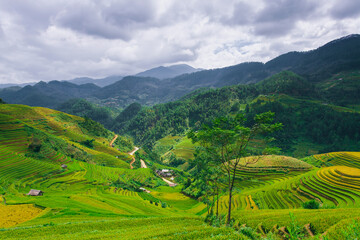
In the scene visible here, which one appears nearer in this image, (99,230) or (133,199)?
(99,230)

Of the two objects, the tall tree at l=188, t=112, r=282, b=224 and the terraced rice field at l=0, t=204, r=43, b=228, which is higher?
the tall tree at l=188, t=112, r=282, b=224

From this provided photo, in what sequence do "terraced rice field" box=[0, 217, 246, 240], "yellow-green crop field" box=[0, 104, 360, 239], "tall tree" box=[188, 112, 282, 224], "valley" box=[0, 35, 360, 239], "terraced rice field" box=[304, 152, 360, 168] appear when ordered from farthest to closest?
"terraced rice field" box=[304, 152, 360, 168] < "tall tree" box=[188, 112, 282, 224] < "valley" box=[0, 35, 360, 239] < "yellow-green crop field" box=[0, 104, 360, 239] < "terraced rice field" box=[0, 217, 246, 240]

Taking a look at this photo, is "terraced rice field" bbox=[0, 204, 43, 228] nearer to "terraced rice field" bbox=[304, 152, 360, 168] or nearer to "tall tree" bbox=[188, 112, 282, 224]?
"tall tree" bbox=[188, 112, 282, 224]

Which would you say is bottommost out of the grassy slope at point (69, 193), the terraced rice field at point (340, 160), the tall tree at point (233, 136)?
the terraced rice field at point (340, 160)

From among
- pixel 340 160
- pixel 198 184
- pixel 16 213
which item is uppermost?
pixel 16 213

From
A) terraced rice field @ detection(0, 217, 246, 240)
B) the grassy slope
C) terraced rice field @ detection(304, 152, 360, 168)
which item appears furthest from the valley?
terraced rice field @ detection(304, 152, 360, 168)

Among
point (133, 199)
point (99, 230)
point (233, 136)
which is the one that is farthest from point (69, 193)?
point (233, 136)

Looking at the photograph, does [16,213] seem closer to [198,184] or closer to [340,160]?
[198,184]

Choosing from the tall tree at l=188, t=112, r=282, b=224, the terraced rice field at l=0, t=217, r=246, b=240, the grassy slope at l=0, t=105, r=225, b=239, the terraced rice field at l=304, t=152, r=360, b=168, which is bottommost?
the terraced rice field at l=304, t=152, r=360, b=168

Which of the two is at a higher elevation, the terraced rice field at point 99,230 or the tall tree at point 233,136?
the tall tree at point 233,136

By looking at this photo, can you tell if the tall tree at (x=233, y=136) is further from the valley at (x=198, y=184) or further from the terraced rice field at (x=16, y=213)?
the terraced rice field at (x=16, y=213)

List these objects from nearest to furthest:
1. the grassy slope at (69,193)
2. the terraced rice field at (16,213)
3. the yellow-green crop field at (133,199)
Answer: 1. the yellow-green crop field at (133,199)
2. the grassy slope at (69,193)
3. the terraced rice field at (16,213)

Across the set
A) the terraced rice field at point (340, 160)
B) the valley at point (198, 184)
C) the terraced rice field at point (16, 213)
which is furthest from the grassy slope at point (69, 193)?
the terraced rice field at point (340, 160)

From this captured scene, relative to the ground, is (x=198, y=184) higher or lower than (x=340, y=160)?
higher
